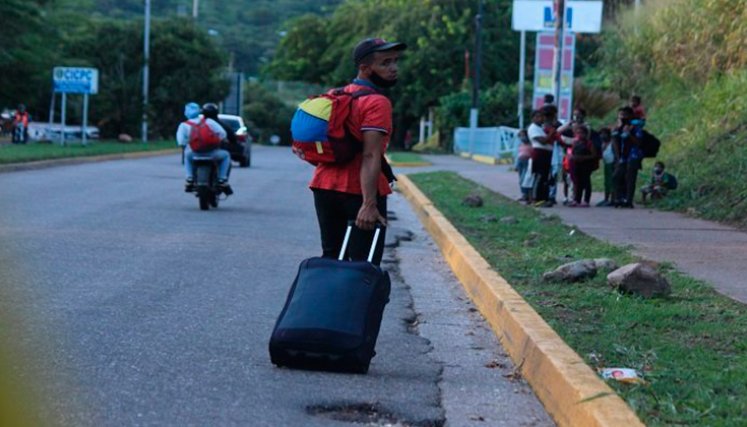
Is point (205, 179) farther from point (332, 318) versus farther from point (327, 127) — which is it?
point (332, 318)

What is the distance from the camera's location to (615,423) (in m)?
4.61

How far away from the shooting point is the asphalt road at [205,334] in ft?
17.8

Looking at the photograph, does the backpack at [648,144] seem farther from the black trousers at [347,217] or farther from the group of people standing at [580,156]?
the black trousers at [347,217]

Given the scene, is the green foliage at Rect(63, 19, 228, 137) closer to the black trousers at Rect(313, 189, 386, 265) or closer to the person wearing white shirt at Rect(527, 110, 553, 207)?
the person wearing white shirt at Rect(527, 110, 553, 207)

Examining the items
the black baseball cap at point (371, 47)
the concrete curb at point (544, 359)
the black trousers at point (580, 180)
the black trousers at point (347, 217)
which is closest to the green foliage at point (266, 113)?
the black trousers at point (580, 180)

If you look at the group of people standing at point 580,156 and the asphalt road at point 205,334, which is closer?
the asphalt road at point 205,334

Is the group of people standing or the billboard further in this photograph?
the billboard

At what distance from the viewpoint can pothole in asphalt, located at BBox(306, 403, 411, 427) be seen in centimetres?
535

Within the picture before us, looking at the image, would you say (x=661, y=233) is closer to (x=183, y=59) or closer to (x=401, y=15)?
(x=183, y=59)

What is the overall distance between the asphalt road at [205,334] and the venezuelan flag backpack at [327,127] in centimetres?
112

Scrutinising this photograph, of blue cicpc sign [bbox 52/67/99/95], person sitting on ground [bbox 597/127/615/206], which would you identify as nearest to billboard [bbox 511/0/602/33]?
blue cicpc sign [bbox 52/67/99/95]

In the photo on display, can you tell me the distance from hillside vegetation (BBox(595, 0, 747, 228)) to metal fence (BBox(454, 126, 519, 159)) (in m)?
9.27

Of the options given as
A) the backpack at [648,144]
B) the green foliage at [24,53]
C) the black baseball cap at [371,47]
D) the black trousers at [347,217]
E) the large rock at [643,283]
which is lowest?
the large rock at [643,283]

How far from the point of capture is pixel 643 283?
8.48 m
